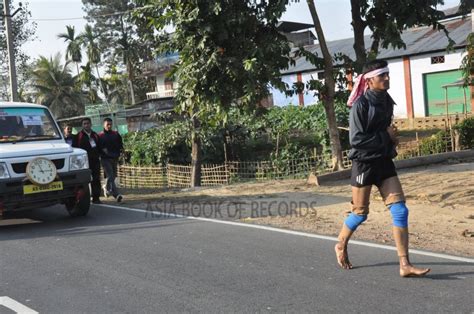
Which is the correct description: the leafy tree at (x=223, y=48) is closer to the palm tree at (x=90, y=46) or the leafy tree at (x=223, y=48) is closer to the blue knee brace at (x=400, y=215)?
the blue knee brace at (x=400, y=215)

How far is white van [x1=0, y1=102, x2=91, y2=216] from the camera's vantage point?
8312 millimetres

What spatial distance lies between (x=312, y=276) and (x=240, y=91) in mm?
7462

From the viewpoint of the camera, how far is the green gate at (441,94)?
27828 millimetres

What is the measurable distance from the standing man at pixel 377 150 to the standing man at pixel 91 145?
6966 mm

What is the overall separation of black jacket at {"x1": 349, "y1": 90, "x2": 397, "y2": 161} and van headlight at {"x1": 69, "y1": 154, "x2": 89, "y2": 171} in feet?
17.3

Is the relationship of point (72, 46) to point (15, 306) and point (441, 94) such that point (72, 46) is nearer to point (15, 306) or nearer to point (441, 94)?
point (441, 94)

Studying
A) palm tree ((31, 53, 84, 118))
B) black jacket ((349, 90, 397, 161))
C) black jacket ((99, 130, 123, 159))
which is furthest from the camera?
palm tree ((31, 53, 84, 118))

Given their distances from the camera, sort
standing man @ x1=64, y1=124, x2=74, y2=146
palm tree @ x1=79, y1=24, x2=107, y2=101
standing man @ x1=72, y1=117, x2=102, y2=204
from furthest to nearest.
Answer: palm tree @ x1=79, y1=24, x2=107, y2=101 < standing man @ x1=72, y1=117, x2=102, y2=204 < standing man @ x1=64, y1=124, x2=74, y2=146

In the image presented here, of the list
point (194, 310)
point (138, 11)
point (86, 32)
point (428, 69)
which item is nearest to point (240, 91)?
point (138, 11)

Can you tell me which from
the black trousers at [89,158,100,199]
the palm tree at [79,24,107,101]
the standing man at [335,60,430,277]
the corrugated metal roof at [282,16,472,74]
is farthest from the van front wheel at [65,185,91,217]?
the palm tree at [79,24,107,101]

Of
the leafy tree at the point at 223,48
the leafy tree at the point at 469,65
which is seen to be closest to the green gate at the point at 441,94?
the leafy tree at the point at 469,65

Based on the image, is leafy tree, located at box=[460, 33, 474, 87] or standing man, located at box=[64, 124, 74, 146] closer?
standing man, located at box=[64, 124, 74, 146]

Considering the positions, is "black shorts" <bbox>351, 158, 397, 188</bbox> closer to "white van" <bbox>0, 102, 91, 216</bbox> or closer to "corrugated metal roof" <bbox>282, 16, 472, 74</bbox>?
"white van" <bbox>0, 102, 91, 216</bbox>

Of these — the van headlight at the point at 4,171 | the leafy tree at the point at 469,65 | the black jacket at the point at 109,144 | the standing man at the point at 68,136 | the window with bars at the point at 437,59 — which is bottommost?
the van headlight at the point at 4,171
